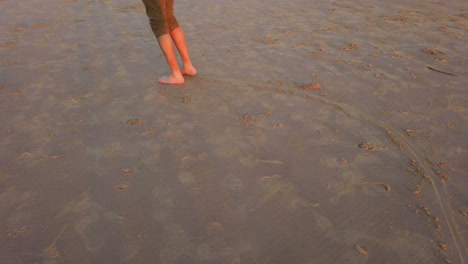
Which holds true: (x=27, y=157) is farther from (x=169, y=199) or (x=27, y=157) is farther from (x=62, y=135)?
(x=169, y=199)

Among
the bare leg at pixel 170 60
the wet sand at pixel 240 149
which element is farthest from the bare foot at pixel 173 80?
the wet sand at pixel 240 149

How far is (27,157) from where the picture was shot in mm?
2172

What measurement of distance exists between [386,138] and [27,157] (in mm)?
2207

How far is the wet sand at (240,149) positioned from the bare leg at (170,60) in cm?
12

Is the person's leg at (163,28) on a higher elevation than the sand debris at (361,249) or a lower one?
higher

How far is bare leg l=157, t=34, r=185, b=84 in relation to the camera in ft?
10.1

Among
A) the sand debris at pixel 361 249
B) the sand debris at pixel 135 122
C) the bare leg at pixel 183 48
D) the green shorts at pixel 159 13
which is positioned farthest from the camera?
the bare leg at pixel 183 48

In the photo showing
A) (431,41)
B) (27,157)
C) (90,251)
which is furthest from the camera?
(431,41)

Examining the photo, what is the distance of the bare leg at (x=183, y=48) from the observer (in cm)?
326

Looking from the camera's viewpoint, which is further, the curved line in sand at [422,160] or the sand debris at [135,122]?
the sand debris at [135,122]

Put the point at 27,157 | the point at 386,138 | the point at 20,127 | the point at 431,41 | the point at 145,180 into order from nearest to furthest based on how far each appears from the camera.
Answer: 1. the point at 145,180
2. the point at 27,157
3. the point at 386,138
4. the point at 20,127
5. the point at 431,41

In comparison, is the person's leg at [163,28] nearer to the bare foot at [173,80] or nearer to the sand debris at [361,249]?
the bare foot at [173,80]

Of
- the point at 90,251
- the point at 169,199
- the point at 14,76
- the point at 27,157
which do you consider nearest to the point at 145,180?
the point at 169,199

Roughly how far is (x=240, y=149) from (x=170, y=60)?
127 centimetres
